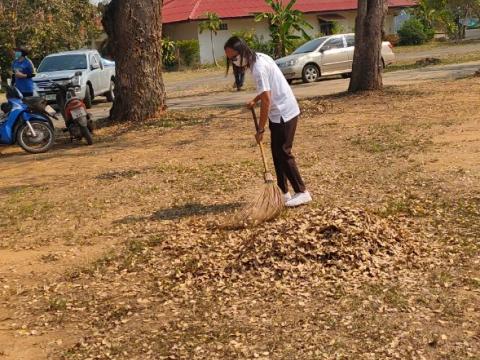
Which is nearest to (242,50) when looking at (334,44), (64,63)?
(64,63)

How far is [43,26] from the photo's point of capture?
30875 millimetres

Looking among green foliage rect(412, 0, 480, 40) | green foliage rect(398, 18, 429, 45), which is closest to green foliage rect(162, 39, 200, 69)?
green foliage rect(398, 18, 429, 45)

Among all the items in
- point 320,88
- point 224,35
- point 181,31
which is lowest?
point 320,88

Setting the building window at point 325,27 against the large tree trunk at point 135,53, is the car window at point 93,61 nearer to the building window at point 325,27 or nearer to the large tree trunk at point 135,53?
the large tree trunk at point 135,53

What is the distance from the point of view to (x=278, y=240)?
4.96 m

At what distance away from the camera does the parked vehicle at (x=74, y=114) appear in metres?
10.8

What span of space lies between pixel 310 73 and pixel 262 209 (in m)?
15.4

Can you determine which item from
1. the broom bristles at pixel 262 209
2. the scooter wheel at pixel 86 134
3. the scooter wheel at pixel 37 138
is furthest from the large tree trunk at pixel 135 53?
the broom bristles at pixel 262 209

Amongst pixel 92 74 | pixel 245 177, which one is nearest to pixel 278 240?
Answer: pixel 245 177

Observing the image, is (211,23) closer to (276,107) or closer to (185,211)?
(185,211)

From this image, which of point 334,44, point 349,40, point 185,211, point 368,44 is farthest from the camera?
point 349,40

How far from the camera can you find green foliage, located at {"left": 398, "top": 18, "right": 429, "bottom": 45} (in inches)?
1571

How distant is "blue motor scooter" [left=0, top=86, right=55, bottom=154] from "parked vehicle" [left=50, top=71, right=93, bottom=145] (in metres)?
0.31

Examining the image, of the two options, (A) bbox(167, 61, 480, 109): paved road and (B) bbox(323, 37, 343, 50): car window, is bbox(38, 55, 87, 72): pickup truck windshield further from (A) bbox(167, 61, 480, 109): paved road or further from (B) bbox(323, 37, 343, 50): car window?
(B) bbox(323, 37, 343, 50): car window
